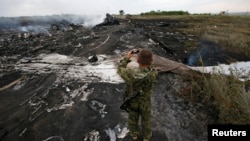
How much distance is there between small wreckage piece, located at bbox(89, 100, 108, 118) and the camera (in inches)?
208

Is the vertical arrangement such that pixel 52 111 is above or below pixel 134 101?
below

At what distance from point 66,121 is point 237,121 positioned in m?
3.08

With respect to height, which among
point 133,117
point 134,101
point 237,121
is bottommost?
point 237,121

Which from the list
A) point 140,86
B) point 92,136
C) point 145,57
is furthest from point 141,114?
point 92,136

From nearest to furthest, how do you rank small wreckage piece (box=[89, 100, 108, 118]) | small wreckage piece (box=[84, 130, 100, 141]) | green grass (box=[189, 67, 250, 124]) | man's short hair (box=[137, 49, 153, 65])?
man's short hair (box=[137, 49, 153, 65]) → small wreckage piece (box=[84, 130, 100, 141]) → green grass (box=[189, 67, 250, 124]) → small wreckage piece (box=[89, 100, 108, 118])

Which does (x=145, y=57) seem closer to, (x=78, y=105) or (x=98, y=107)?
(x=98, y=107)

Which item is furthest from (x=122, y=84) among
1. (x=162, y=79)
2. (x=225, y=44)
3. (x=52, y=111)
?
(x=225, y=44)

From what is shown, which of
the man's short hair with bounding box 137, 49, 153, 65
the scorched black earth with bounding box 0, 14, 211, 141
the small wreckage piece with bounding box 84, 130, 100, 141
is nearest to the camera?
the man's short hair with bounding box 137, 49, 153, 65

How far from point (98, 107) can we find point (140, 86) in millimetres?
1928

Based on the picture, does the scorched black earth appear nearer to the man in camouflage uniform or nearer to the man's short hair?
the man in camouflage uniform

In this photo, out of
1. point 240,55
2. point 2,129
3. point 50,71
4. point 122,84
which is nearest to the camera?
point 2,129

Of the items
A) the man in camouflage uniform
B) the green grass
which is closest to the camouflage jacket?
the man in camouflage uniform

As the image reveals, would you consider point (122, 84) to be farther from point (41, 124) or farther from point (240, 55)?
point (240, 55)

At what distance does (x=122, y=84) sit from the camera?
263 inches
